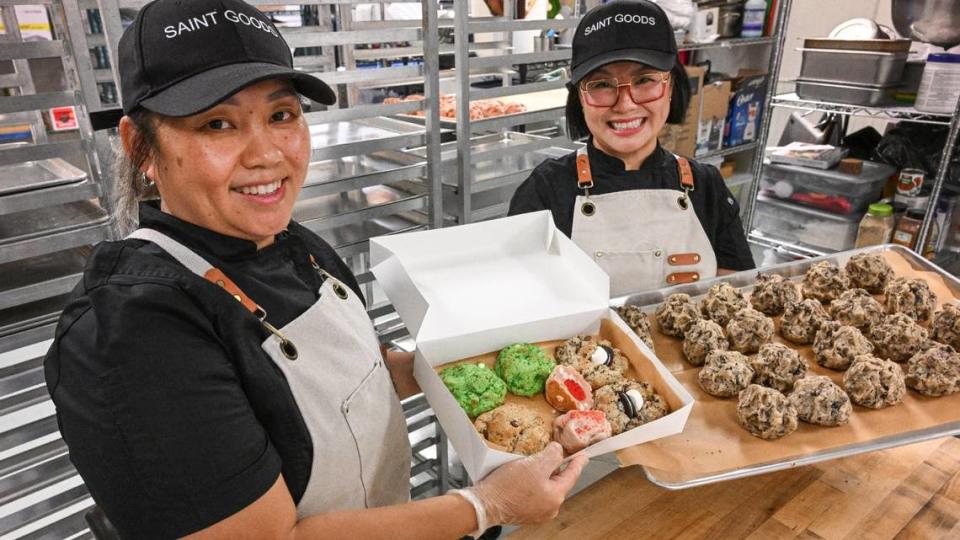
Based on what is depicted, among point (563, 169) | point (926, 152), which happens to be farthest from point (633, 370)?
point (926, 152)

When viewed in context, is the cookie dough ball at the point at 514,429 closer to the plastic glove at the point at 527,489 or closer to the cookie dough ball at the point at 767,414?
the plastic glove at the point at 527,489

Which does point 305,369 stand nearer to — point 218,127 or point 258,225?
point 258,225

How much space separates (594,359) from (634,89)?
2.77ft

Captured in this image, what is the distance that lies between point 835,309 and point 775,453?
620 millimetres

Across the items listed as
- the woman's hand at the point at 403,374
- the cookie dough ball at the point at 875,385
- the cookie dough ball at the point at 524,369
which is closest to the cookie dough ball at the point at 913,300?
the cookie dough ball at the point at 875,385

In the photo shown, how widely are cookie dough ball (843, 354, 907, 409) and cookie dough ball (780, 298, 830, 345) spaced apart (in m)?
0.20

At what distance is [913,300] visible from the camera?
5.57 feet

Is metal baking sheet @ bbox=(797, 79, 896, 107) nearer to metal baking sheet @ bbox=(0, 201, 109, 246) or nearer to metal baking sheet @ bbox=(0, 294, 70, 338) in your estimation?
metal baking sheet @ bbox=(0, 201, 109, 246)

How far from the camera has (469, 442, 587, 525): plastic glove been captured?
3.49 feet

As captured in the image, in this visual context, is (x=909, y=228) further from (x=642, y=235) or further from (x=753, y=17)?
(x=642, y=235)

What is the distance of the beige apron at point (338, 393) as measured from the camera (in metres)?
1.08

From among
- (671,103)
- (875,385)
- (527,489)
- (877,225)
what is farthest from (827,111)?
(527,489)

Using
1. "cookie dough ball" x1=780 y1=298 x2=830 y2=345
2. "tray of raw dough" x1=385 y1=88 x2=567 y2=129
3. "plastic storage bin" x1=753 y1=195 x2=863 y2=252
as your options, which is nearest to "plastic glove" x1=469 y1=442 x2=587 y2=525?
"cookie dough ball" x1=780 y1=298 x2=830 y2=345

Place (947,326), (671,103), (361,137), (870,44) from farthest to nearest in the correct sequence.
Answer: (870,44) → (361,137) → (671,103) → (947,326)
